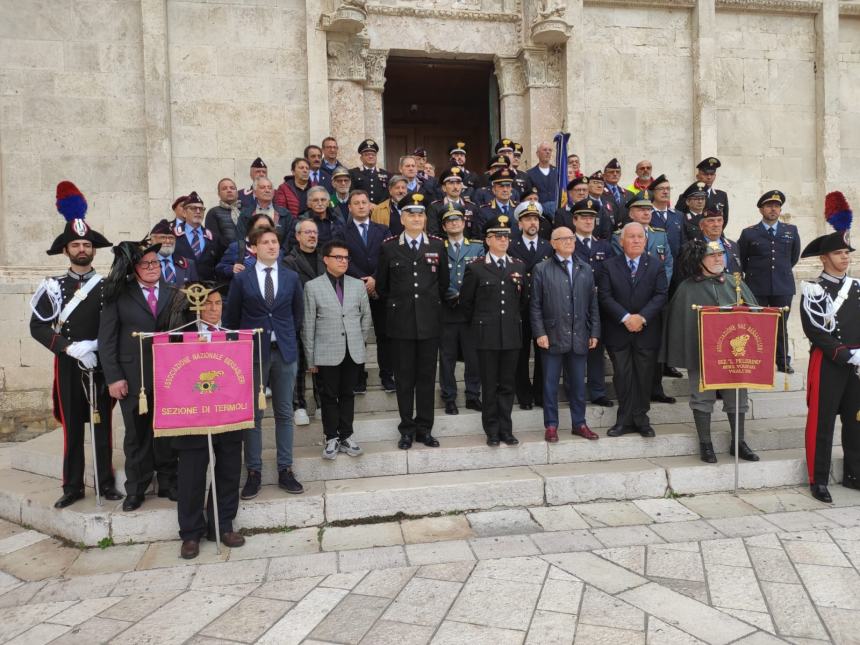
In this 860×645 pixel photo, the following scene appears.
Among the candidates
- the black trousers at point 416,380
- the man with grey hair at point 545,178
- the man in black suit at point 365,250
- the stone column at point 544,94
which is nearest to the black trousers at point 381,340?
the man in black suit at point 365,250

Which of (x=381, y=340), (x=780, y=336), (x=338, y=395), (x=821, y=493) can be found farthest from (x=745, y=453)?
(x=338, y=395)

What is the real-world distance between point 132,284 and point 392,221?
10.1 feet

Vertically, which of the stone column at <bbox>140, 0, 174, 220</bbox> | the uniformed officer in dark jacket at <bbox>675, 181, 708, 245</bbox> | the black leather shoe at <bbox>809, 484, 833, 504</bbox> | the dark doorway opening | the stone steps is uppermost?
the dark doorway opening

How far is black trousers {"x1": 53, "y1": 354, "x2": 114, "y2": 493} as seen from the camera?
4.77 m

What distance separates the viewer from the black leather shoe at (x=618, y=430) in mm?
5641

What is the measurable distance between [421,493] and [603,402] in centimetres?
237

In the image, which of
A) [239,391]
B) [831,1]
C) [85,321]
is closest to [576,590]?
[239,391]

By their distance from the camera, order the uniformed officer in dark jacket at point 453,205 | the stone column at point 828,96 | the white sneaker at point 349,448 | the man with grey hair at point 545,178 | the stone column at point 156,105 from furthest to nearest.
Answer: the stone column at point 828,96 < the stone column at point 156,105 < the man with grey hair at point 545,178 < the uniformed officer in dark jacket at point 453,205 < the white sneaker at point 349,448

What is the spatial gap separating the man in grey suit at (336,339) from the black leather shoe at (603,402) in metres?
2.56

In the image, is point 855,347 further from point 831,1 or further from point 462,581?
point 831,1

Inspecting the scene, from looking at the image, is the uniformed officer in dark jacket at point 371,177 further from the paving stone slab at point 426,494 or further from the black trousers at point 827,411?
the black trousers at point 827,411

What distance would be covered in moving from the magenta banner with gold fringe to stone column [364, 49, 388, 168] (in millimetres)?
6260

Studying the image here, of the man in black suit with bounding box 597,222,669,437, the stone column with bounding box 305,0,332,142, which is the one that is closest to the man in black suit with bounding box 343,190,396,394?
the man in black suit with bounding box 597,222,669,437

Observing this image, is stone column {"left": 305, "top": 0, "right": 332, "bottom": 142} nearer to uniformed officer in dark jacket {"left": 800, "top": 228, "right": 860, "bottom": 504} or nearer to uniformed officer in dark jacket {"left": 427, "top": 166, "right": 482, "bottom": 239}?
uniformed officer in dark jacket {"left": 427, "top": 166, "right": 482, "bottom": 239}
